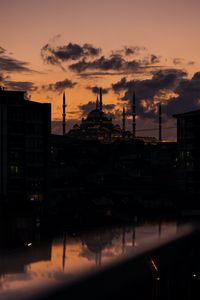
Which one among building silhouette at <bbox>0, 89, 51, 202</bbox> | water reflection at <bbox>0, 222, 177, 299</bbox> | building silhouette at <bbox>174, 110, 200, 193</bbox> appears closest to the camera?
water reflection at <bbox>0, 222, 177, 299</bbox>

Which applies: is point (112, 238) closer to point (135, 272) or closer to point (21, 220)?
point (21, 220)

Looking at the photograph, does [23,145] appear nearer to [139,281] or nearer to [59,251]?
[59,251]

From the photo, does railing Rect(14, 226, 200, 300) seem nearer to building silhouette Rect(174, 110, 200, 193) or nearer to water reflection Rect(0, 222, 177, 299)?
water reflection Rect(0, 222, 177, 299)

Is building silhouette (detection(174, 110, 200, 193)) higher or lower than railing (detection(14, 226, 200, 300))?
higher

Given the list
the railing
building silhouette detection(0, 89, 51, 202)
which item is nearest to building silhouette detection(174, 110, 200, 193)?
building silhouette detection(0, 89, 51, 202)

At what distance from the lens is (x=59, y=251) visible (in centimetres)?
6297

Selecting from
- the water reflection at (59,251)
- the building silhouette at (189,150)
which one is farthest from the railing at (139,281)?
the building silhouette at (189,150)

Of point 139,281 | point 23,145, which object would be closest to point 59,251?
point 139,281

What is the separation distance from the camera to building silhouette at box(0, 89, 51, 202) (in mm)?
88438

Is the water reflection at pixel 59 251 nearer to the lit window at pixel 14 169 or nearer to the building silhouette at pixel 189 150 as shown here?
the lit window at pixel 14 169

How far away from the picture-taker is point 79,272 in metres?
52.5

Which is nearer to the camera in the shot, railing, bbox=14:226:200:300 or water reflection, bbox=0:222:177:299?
railing, bbox=14:226:200:300

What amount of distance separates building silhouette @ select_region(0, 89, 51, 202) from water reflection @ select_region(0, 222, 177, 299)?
516 inches

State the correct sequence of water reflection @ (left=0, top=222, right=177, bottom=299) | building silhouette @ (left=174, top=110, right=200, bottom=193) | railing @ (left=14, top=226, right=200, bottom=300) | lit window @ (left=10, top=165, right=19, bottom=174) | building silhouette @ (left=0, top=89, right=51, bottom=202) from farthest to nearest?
building silhouette @ (left=174, top=110, right=200, bottom=193) → lit window @ (left=10, top=165, right=19, bottom=174) → building silhouette @ (left=0, top=89, right=51, bottom=202) → water reflection @ (left=0, top=222, right=177, bottom=299) → railing @ (left=14, top=226, right=200, bottom=300)
